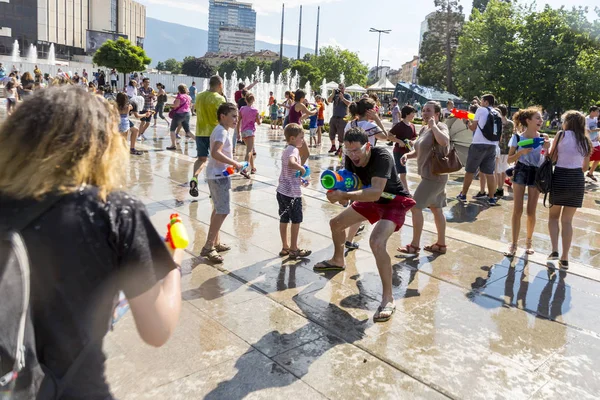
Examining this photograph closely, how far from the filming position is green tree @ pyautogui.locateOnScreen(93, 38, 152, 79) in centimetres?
5316

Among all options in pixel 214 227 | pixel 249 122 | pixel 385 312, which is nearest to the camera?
pixel 385 312

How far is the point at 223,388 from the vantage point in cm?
323

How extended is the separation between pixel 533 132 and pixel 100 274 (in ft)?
19.6

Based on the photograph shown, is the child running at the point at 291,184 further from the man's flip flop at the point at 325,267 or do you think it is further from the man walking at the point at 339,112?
the man walking at the point at 339,112

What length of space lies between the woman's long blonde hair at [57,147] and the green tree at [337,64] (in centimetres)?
9685

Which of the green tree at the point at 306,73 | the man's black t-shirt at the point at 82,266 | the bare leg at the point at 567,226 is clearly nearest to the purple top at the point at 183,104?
the bare leg at the point at 567,226

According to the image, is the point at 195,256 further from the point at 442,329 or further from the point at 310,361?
the point at 442,329

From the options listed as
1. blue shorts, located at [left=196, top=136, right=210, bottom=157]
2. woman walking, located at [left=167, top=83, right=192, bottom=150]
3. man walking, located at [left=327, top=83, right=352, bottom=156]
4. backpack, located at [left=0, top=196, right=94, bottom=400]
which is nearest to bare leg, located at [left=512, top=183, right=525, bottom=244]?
blue shorts, located at [left=196, top=136, right=210, bottom=157]

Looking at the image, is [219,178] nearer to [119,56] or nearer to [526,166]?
[526,166]

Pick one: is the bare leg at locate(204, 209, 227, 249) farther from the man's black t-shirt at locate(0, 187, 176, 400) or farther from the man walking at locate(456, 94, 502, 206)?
the man walking at locate(456, 94, 502, 206)

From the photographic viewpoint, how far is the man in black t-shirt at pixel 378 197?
4.43 metres

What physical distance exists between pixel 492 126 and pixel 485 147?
38 centimetres

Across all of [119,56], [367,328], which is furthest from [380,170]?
[119,56]

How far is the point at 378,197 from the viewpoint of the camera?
4430 mm
